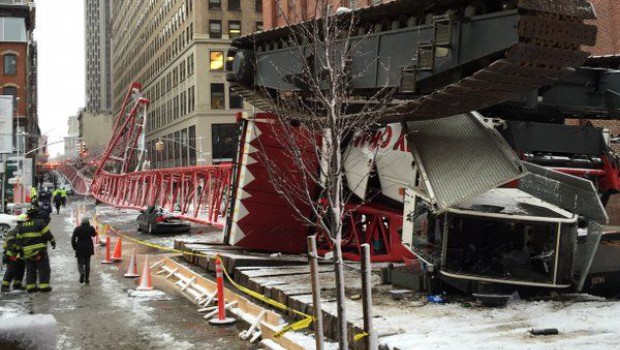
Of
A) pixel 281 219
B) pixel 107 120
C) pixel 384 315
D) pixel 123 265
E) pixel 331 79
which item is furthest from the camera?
pixel 107 120

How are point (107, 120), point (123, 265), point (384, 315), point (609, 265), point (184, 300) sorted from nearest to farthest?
point (384, 315)
point (609, 265)
point (184, 300)
point (123, 265)
point (107, 120)

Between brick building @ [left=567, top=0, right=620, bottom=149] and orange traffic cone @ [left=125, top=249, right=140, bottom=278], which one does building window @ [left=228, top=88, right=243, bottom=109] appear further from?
orange traffic cone @ [left=125, top=249, right=140, bottom=278]

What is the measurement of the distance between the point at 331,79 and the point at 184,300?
7719 millimetres

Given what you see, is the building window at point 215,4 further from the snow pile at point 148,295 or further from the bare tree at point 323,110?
the snow pile at point 148,295

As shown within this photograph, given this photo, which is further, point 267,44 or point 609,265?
point 267,44

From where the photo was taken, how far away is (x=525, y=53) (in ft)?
27.5

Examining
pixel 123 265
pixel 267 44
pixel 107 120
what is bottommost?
pixel 123 265

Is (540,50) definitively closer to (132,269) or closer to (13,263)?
(132,269)

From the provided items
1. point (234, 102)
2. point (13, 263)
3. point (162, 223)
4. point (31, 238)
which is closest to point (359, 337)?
point (31, 238)

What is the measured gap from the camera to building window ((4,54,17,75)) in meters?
67.0

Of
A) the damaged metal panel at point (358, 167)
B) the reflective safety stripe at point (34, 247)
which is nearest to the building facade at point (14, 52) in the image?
the reflective safety stripe at point (34, 247)

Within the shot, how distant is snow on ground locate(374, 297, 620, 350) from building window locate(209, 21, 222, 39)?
191 ft

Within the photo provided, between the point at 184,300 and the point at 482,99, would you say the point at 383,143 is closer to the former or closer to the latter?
the point at 482,99

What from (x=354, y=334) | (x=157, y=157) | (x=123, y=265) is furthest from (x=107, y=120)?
(x=354, y=334)
